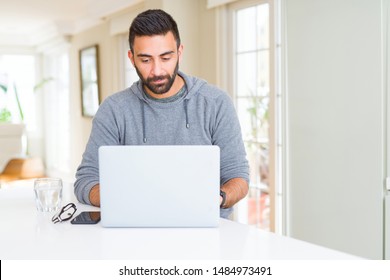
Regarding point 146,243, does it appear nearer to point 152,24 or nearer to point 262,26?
point 152,24

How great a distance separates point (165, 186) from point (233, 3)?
3.08 metres

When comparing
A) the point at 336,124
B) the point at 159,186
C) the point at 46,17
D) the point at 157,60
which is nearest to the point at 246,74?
the point at 336,124

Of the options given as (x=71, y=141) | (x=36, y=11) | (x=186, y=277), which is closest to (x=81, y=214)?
(x=186, y=277)

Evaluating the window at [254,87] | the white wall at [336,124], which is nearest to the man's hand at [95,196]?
the white wall at [336,124]

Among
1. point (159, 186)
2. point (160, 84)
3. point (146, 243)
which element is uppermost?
point (160, 84)

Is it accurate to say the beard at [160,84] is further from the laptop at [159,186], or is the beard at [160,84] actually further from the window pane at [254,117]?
the window pane at [254,117]

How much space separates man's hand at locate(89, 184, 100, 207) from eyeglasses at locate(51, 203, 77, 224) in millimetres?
70

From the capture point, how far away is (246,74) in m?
4.34

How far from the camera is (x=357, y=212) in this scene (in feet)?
9.98

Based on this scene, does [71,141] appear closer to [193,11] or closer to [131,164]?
[193,11]

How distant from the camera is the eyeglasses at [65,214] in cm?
167

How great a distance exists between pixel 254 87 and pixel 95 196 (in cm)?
259

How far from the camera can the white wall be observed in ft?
9.54

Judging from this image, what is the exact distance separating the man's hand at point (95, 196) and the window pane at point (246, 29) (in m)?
2.64
